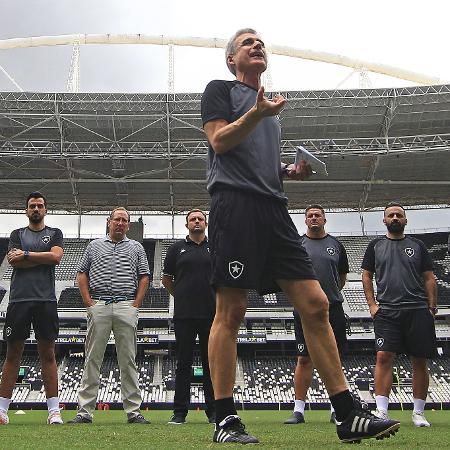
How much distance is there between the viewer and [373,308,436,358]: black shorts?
183 inches

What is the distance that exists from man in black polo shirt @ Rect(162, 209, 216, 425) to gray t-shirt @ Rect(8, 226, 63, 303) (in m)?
1.22

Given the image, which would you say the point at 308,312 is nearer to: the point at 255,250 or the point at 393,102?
the point at 255,250

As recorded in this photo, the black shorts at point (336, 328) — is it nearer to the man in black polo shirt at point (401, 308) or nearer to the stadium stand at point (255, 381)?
the man in black polo shirt at point (401, 308)

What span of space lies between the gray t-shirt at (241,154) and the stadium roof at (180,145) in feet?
57.0

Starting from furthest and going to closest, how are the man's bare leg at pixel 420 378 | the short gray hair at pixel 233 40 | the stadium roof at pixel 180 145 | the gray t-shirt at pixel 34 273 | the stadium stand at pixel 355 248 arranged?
the stadium stand at pixel 355 248 → the stadium roof at pixel 180 145 → the man's bare leg at pixel 420 378 → the gray t-shirt at pixel 34 273 → the short gray hair at pixel 233 40

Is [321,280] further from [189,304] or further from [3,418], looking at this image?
[3,418]

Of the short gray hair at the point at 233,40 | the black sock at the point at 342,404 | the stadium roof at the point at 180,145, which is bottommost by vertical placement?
the black sock at the point at 342,404

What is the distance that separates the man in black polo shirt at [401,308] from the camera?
4680mm

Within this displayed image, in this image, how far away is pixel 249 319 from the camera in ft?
83.9

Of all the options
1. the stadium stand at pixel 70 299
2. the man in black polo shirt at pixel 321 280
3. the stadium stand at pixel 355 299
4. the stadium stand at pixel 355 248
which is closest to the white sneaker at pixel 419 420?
the man in black polo shirt at pixel 321 280

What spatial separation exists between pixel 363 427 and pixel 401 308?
263 cm

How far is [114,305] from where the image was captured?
5.05m

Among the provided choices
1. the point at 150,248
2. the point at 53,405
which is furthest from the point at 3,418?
the point at 150,248

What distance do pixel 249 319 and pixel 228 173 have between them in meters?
23.4
